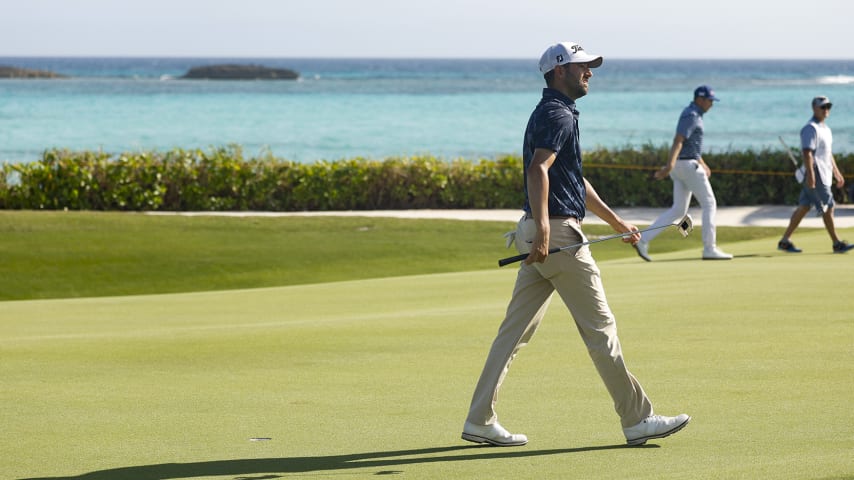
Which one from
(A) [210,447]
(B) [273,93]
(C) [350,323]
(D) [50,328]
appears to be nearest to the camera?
(A) [210,447]

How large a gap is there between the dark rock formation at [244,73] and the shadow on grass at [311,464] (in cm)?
16597

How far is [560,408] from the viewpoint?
633cm

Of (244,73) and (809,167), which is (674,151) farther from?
(244,73)

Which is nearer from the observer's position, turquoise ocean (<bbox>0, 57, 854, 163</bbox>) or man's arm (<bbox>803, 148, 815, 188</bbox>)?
man's arm (<bbox>803, 148, 815, 188</bbox>)

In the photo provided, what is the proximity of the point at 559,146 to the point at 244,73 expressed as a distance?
548ft

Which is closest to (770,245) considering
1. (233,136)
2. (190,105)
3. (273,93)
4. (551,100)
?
(551,100)

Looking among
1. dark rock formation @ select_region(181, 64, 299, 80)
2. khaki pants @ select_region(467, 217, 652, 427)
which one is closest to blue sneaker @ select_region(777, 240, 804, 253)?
khaki pants @ select_region(467, 217, 652, 427)

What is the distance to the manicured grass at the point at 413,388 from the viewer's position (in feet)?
17.3

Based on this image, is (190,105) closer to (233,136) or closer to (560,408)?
(233,136)

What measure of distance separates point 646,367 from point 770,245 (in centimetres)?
921

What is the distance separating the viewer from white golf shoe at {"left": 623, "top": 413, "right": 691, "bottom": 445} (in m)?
5.48

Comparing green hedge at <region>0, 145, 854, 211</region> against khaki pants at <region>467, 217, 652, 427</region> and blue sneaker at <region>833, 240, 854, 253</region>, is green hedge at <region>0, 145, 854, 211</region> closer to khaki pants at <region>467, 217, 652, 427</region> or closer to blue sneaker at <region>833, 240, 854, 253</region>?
blue sneaker at <region>833, 240, 854, 253</region>

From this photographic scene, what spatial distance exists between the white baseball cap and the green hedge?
18016 millimetres

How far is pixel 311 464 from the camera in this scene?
5.32 m
